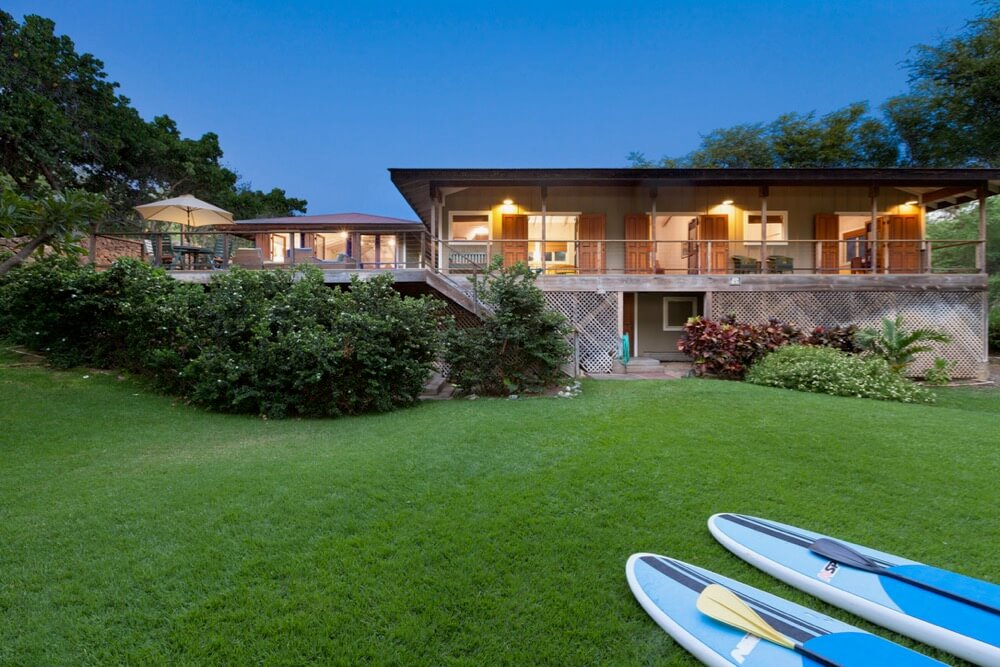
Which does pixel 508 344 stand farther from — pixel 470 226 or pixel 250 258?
pixel 250 258

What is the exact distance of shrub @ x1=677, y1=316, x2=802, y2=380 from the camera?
995 centimetres

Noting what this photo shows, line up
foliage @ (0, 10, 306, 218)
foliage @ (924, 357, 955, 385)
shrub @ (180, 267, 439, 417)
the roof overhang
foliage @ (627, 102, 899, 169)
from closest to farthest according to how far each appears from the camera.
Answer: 1. shrub @ (180, 267, 439, 417)
2. foliage @ (924, 357, 955, 385)
3. the roof overhang
4. foliage @ (0, 10, 306, 218)
5. foliage @ (627, 102, 899, 169)

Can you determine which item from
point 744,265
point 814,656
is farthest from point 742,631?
point 744,265

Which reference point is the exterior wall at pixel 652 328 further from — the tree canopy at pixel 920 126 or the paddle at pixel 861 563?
the tree canopy at pixel 920 126

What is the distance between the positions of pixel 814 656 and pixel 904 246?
15.8 meters

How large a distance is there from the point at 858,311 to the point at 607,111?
140m

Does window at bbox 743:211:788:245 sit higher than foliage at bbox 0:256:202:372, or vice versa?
window at bbox 743:211:788:245

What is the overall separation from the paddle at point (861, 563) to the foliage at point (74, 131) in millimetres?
17956

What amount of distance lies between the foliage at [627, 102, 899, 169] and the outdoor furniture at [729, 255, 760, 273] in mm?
11382

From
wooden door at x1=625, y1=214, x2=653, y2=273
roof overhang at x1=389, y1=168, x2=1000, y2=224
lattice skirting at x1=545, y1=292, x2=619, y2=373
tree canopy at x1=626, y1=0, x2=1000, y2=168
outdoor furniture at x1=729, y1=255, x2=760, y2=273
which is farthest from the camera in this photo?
tree canopy at x1=626, y1=0, x2=1000, y2=168

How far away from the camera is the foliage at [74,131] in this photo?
15.9m

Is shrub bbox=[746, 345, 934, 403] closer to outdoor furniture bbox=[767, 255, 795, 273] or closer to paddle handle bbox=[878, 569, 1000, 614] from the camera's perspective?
outdoor furniture bbox=[767, 255, 795, 273]

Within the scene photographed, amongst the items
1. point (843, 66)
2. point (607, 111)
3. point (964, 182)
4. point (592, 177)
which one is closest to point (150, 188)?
point (592, 177)

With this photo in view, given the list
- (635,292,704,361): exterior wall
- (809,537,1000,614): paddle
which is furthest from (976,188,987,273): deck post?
(809,537,1000,614): paddle
